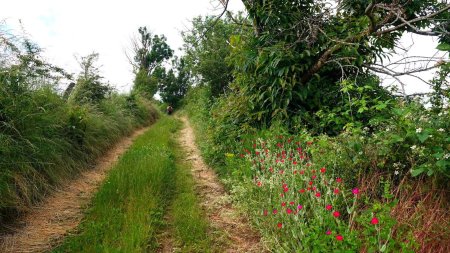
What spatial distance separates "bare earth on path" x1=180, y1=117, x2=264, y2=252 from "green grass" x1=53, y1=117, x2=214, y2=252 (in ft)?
0.60

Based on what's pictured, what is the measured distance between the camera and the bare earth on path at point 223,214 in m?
3.03

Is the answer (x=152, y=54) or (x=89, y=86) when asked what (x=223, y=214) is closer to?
(x=89, y=86)

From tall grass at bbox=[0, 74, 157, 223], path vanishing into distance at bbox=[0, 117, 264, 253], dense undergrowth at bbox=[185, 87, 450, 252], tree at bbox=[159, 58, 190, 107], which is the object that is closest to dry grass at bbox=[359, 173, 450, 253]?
dense undergrowth at bbox=[185, 87, 450, 252]

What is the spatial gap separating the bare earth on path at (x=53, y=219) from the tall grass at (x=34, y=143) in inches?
6.5

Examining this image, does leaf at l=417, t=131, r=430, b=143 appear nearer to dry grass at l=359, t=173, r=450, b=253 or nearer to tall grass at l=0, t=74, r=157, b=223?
dry grass at l=359, t=173, r=450, b=253

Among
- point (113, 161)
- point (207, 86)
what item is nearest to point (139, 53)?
point (207, 86)

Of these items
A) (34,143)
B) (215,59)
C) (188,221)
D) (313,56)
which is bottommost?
(188,221)

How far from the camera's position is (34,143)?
13.5ft

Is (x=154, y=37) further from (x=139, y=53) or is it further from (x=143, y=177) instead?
(x=143, y=177)

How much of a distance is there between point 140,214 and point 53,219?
1157mm

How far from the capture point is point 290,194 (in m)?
2.97

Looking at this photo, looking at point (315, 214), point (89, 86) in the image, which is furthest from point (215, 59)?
point (315, 214)

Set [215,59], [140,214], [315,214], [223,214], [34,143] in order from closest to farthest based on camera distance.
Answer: [315,214] → [140,214] → [223,214] → [34,143] → [215,59]

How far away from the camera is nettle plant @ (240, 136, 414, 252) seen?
2.09 meters
